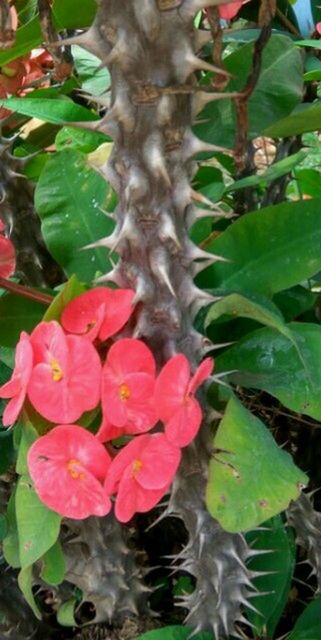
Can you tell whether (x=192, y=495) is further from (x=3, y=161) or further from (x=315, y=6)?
(x=315, y=6)

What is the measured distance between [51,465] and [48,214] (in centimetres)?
23

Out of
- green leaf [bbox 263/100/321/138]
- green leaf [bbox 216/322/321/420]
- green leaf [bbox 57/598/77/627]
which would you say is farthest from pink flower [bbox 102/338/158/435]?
green leaf [bbox 57/598/77/627]

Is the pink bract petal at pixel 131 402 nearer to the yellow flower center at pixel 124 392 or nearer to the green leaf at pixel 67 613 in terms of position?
the yellow flower center at pixel 124 392

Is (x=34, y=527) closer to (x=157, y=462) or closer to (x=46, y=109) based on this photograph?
(x=157, y=462)

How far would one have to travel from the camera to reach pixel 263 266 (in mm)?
645

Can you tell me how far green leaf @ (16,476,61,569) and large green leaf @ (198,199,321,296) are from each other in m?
0.22

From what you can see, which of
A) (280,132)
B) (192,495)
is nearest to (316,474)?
(192,495)

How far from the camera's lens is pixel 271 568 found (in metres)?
0.82

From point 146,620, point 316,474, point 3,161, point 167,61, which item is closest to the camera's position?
point 167,61

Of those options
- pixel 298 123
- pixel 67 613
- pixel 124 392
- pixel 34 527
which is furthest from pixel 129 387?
pixel 67 613

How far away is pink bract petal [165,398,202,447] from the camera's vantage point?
52 cm

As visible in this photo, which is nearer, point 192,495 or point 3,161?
point 192,495

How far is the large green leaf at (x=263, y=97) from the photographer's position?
74 cm

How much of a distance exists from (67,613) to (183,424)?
20.2 inches
